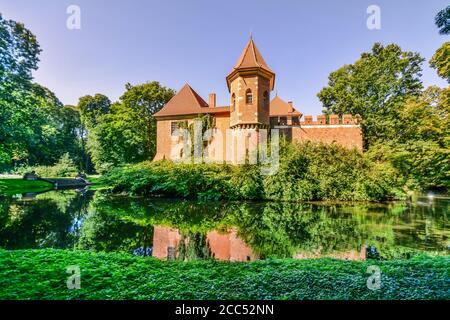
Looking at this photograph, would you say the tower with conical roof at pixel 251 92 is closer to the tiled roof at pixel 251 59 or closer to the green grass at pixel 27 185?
the tiled roof at pixel 251 59

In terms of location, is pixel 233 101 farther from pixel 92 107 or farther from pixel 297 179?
pixel 92 107

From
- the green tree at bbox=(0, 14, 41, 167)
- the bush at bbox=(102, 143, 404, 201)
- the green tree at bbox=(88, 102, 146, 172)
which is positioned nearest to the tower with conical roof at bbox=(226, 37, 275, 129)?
the bush at bbox=(102, 143, 404, 201)

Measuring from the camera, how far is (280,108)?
26969 mm

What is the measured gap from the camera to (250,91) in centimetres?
2084

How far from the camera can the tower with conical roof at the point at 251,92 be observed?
67.5ft

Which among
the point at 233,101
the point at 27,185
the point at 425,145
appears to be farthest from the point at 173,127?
the point at 425,145

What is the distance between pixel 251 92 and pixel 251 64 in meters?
2.47

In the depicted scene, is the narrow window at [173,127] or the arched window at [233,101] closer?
the arched window at [233,101]

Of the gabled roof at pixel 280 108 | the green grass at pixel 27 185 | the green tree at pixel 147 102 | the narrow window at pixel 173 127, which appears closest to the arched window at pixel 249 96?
the gabled roof at pixel 280 108

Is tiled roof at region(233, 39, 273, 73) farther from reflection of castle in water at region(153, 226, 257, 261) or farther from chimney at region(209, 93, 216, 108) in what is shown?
reflection of castle in water at region(153, 226, 257, 261)

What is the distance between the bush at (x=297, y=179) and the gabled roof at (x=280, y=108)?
28.8 feet
